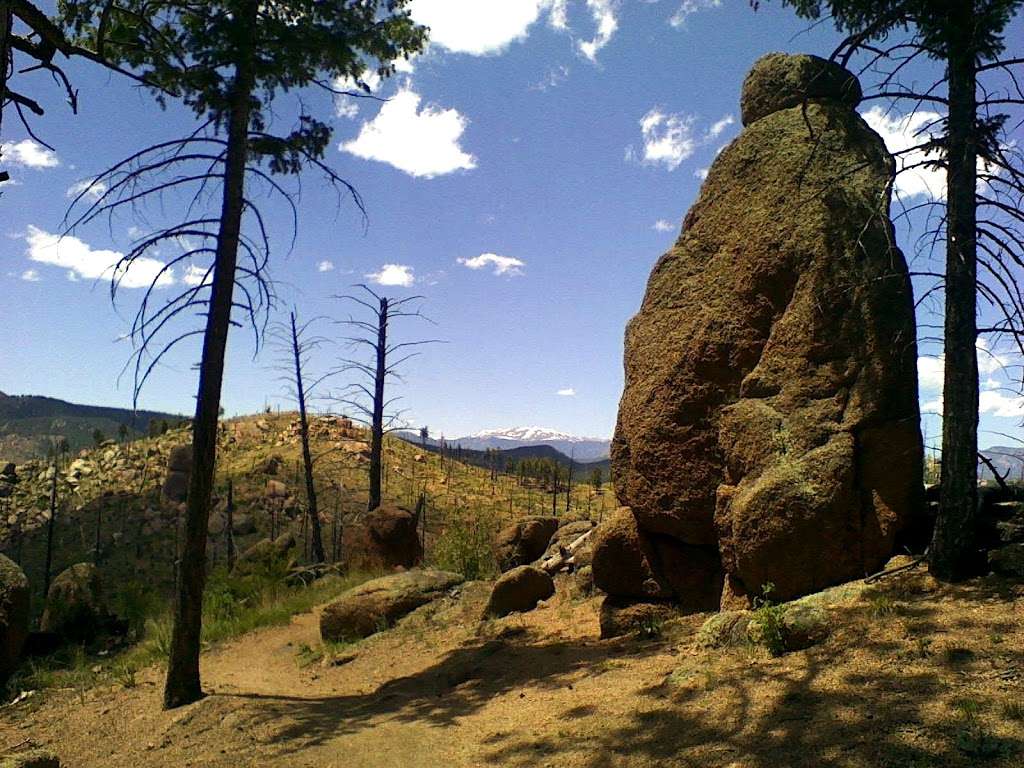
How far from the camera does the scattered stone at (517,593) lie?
11859mm

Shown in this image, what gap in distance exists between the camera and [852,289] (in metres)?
7.76

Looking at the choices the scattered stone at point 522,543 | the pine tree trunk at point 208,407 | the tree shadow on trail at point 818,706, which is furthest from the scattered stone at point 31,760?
the scattered stone at point 522,543

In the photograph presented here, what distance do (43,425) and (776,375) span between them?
202 m

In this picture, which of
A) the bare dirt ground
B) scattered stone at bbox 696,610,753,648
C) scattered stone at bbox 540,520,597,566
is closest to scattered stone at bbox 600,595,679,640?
the bare dirt ground

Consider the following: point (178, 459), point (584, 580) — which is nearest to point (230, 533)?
point (178, 459)

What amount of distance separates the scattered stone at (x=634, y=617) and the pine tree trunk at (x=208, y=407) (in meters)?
5.32

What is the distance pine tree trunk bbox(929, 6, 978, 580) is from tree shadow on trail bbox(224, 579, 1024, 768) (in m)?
0.50

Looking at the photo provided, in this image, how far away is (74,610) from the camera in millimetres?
16172

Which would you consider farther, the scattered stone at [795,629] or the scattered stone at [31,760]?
the scattered stone at [795,629]

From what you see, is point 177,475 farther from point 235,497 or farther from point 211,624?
point 211,624

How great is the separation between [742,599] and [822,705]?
2990 mm

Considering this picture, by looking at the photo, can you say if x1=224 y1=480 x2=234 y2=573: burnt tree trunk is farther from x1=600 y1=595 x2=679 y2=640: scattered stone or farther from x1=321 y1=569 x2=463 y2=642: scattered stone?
x1=600 y1=595 x2=679 y2=640: scattered stone

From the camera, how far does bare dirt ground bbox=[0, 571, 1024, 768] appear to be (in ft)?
14.3

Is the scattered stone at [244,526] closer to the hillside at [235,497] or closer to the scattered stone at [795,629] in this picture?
the hillside at [235,497]
